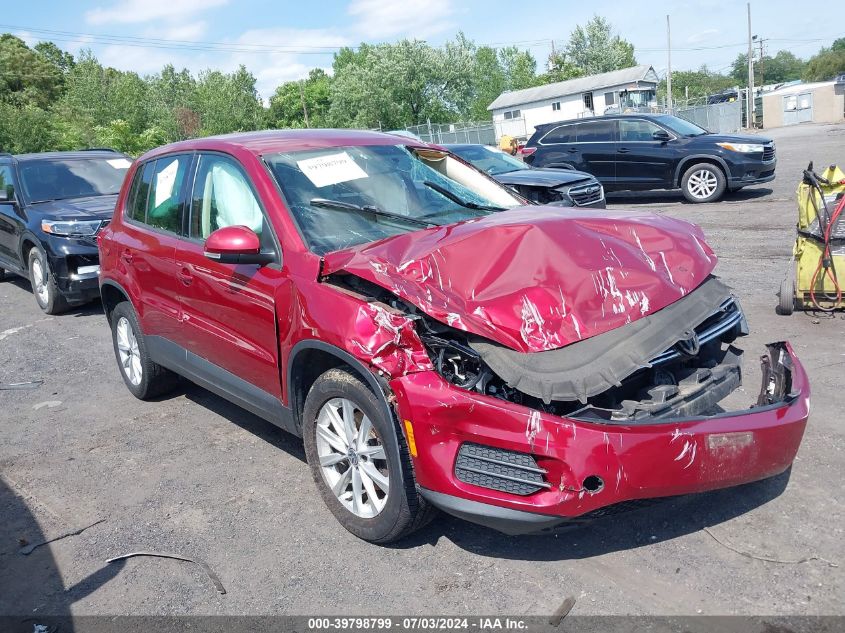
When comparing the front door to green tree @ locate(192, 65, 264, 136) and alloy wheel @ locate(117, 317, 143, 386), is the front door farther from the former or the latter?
green tree @ locate(192, 65, 264, 136)

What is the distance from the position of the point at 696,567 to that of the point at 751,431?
611 mm

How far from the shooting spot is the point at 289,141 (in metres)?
4.45

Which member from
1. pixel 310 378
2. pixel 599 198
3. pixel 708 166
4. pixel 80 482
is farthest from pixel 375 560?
pixel 708 166

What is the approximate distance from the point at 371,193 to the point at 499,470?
6.28 ft

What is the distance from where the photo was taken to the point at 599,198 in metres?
11.6

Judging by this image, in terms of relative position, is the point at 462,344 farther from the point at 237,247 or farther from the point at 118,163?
the point at 118,163

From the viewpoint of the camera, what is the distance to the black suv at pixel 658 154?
13633mm

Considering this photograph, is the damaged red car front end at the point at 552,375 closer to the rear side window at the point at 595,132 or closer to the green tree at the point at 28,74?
the rear side window at the point at 595,132

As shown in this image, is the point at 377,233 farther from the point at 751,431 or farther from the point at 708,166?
the point at 708,166

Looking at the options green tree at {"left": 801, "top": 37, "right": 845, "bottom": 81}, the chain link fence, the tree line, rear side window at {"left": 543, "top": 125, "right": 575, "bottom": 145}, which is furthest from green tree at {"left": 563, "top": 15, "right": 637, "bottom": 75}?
rear side window at {"left": 543, "top": 125, "right": 575, "bottom": 145}

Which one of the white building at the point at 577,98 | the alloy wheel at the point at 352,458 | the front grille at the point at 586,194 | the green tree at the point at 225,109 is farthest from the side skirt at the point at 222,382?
the white building at the point at 577,98

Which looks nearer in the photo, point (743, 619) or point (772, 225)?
point (743, 619)

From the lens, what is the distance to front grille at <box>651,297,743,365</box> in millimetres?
3182

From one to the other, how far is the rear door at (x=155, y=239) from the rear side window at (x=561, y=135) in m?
11.6
